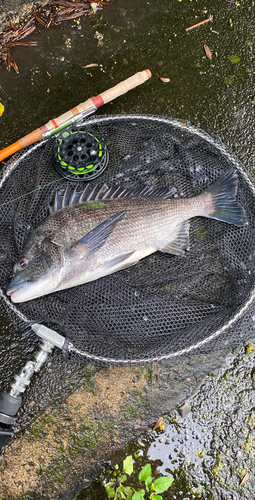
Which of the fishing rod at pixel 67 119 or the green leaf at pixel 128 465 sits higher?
the fishing rod at pixel 67 119

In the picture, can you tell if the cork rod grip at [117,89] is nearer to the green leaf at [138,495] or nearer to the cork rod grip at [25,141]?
the cork rod grip at [25,141]

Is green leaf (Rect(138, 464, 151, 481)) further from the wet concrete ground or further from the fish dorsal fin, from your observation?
the fish dorsal fin

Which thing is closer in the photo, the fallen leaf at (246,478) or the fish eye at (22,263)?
the fish eye at (22,263)

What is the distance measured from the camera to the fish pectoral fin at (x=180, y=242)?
342cm

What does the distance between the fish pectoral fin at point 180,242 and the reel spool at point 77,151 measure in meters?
0.94

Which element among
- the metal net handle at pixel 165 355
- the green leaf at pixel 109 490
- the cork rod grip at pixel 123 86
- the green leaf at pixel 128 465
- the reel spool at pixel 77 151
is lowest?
the green leaf at pixel 109 490

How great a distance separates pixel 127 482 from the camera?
10.8 ft

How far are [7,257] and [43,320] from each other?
676 mm

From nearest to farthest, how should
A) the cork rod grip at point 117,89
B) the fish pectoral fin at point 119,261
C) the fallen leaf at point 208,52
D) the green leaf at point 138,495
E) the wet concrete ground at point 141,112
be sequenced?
the green leaf at point 138,495
the fish pectoral fin at point 119,261
the wet concrete ground at point 141,112
the cork rod grip at point 117,89
the fallen leaf at point 208,52

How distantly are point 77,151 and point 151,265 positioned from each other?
1.21 m

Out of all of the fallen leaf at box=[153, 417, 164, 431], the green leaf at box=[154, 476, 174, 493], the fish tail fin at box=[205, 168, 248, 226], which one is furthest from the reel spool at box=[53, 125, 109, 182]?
the green leaf at box=[154, 476, 174, 493]

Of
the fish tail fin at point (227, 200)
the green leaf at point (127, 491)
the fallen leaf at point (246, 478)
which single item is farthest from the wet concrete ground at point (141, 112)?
the fish tail fin at point (227, 200)

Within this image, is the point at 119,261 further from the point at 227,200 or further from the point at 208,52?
the point at 208,52

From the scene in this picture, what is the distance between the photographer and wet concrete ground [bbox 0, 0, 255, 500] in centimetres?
332
